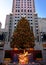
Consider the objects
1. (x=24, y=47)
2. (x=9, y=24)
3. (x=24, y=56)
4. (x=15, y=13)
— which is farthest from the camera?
(x=15, y=13)

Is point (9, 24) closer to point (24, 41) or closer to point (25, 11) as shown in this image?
point (25, 11)

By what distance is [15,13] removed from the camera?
83.3m

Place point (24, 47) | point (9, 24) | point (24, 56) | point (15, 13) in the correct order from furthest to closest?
point (15, 13)
point (9, 24)
point (24, 47)
point (24, 56)

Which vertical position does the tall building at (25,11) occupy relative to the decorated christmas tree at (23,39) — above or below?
above

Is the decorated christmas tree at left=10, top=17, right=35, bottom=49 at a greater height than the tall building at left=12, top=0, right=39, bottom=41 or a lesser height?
lesser

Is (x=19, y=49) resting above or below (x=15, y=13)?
below

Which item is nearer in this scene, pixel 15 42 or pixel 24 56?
pixel 24 56

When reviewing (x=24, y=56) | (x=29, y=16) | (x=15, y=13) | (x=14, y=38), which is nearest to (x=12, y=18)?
(x=15, y=13)

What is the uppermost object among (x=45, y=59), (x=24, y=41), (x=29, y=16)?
(x=29, y=16)

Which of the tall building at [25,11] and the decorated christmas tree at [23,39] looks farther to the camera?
the tall building at [25,11]

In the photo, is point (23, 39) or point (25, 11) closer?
point (23, 39)

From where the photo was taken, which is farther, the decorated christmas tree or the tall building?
the tall building

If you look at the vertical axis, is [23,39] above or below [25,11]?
below

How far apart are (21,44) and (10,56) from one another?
418cm
